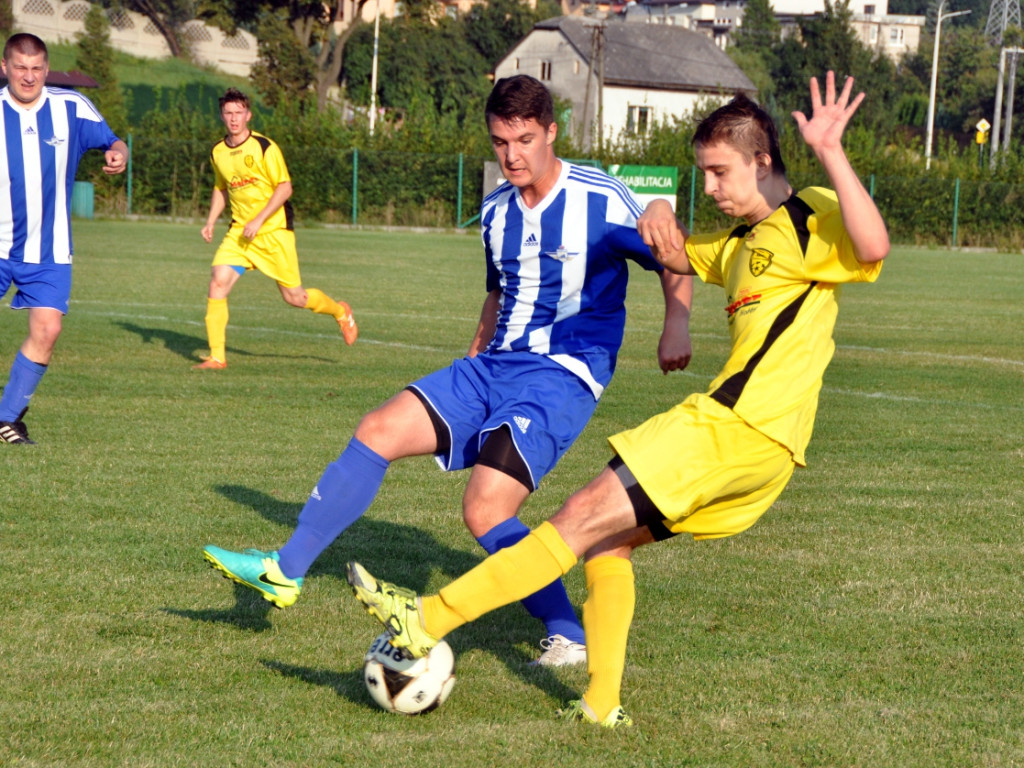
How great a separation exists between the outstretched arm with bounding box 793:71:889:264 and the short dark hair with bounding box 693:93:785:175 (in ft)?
0.57

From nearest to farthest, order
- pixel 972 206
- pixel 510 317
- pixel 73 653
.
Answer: pixel 73 653 → pixel 510 317 → pixel 972 206

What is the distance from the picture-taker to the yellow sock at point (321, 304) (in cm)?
1088

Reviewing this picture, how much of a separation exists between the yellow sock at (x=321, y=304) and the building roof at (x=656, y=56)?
55.7m

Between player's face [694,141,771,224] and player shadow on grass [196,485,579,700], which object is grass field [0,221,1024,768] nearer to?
player shadow on grass [196,485,579,700]

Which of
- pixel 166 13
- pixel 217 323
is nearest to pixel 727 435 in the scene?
pixel 217 323

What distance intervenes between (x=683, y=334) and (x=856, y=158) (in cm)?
3818

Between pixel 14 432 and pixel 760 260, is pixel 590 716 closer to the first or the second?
pixel 760 260

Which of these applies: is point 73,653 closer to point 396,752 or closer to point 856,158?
point 396,752

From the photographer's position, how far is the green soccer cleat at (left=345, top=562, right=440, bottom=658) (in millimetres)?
3398

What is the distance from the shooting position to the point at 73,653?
399cm

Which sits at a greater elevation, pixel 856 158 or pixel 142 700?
pixel 856 158

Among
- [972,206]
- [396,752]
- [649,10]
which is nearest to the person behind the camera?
[396,752]

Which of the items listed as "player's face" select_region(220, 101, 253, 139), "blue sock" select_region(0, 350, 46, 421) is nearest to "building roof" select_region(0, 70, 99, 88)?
"player's face" select_region(220, 101, 253, 139)

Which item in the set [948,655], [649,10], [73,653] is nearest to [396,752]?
[73,653]
